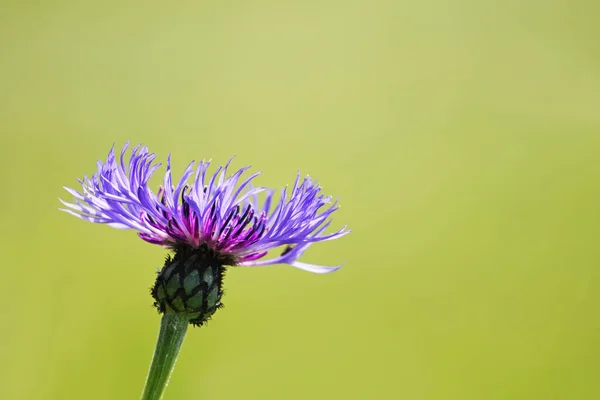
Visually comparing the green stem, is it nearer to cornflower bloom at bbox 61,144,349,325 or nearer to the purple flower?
cornflower bloom at bbox 61,144,349,325

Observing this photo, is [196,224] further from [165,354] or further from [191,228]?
[165,354]

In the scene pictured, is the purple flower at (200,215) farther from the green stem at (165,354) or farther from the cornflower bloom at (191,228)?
the green stem at (165,354)

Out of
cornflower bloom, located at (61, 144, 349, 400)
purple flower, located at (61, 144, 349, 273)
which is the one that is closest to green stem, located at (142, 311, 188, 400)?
cornflower bloom, located at (61, 144, 349, 400)

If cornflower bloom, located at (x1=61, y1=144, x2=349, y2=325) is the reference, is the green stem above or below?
below

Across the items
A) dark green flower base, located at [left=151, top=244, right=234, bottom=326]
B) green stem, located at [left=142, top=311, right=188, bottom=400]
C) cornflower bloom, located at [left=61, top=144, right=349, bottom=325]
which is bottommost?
green stem, located at [left=142, top=311, right=188, bottom=400]

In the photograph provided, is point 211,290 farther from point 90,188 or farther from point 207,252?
point 90,188

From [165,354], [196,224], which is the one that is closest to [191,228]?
[196,224]

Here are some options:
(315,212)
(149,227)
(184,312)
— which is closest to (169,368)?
(184,312)
